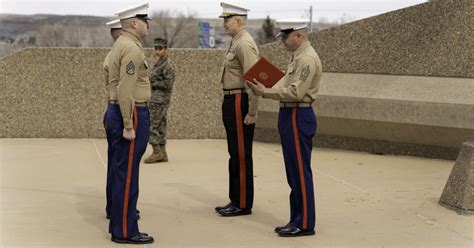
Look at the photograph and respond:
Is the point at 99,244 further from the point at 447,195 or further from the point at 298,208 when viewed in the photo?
the point at 447,195

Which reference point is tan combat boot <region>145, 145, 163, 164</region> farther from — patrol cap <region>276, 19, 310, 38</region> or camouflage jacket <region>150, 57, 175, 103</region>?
patrol cap <region>276, 19, 310, 38</region>

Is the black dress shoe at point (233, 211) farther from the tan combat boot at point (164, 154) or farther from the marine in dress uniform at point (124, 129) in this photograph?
the tan combat boot at point (164, 154)

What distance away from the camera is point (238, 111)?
700 cm

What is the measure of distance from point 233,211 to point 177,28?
10462cm

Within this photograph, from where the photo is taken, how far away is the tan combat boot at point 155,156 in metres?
9.88

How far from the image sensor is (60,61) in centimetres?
1206

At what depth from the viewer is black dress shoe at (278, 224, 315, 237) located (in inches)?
244

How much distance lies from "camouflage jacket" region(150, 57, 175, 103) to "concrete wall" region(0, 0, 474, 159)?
2.08 m

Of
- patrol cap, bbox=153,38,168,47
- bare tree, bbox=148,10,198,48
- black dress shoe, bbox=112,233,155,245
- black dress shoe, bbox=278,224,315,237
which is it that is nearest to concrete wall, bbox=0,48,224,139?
patrol cap, bbox=153,38,168,47

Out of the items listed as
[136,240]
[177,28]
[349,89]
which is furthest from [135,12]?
[177,28]

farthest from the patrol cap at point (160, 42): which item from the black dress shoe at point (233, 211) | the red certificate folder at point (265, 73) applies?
the red certificate folder at point (265, 73)

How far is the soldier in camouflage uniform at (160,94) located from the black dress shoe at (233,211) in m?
2.96

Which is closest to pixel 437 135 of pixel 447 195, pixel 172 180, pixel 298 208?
pixel 447 195

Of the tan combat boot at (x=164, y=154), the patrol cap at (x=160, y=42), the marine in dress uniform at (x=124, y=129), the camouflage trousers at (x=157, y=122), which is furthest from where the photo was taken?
the tan combat boot at (x=164, y=154)
